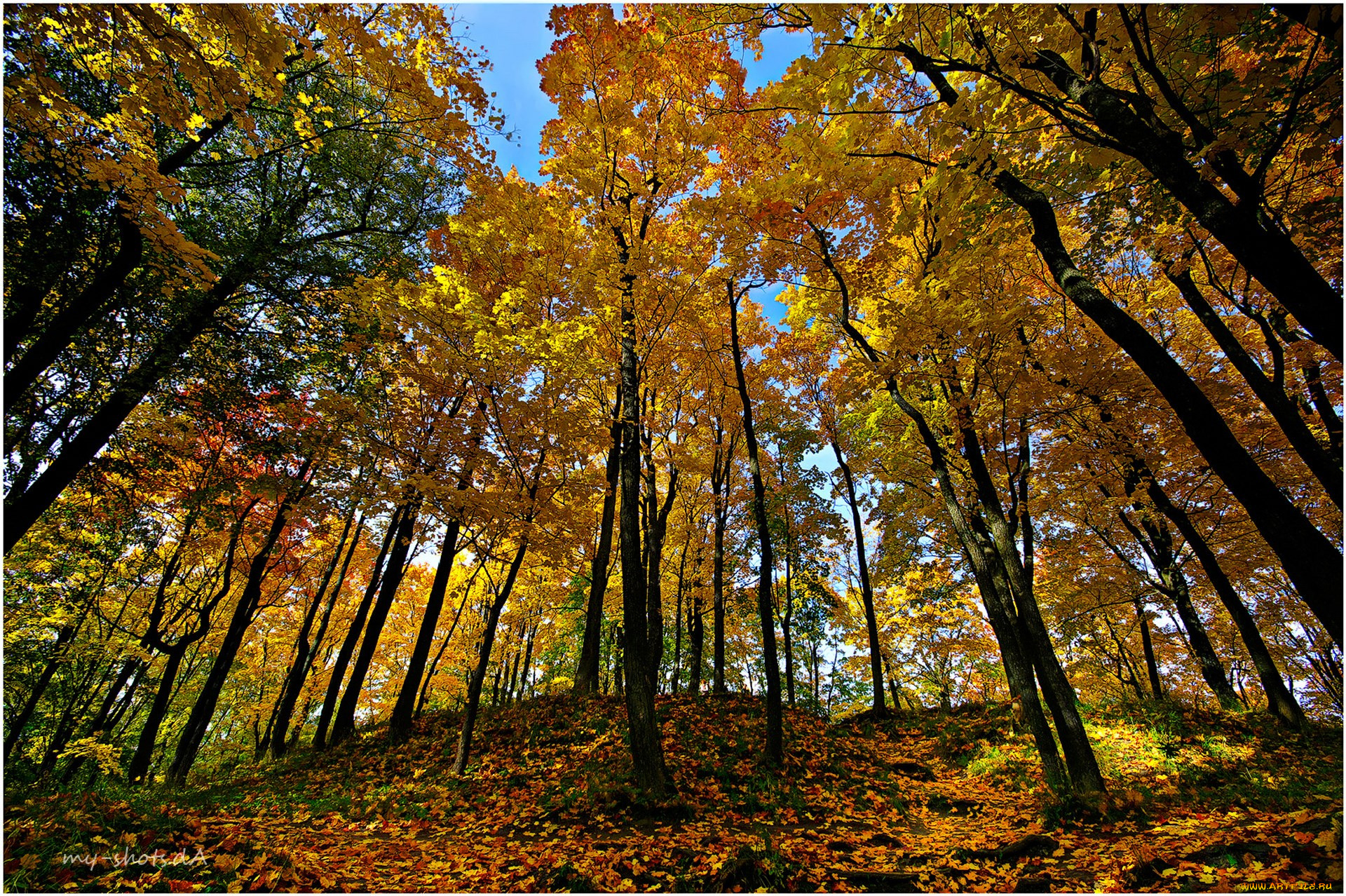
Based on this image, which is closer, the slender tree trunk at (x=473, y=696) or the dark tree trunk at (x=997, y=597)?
the dark tree trunk at (x=997, y=597)

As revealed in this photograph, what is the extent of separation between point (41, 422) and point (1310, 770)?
1864 cm

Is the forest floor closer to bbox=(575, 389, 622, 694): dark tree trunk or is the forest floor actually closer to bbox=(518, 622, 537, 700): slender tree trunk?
bbox=(575, 389, 622, 694): dark tree trunk

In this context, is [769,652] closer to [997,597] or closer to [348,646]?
[997,597]

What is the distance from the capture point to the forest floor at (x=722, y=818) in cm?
368

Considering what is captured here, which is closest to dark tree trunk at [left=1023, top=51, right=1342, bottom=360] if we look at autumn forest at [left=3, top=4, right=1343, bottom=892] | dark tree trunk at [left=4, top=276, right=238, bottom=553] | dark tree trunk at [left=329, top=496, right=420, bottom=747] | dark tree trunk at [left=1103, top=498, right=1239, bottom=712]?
autumn forest at [left=3, top=4, right=1343, bottom=892]

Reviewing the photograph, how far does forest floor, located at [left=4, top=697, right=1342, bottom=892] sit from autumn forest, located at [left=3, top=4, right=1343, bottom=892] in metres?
0.07

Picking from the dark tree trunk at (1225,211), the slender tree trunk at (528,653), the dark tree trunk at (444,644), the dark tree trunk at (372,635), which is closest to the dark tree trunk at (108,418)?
the dark tree trunk at (372,635)

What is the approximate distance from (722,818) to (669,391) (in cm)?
923

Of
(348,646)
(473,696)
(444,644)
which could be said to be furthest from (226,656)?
(473,696)

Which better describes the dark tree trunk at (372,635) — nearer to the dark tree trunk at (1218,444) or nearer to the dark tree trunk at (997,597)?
the dark tree trunk at (997,597)

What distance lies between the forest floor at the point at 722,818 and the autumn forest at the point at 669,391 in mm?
72

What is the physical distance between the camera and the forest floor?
368 centimetres

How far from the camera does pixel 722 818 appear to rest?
5.79 meters

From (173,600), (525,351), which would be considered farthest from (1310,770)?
(173,600)
